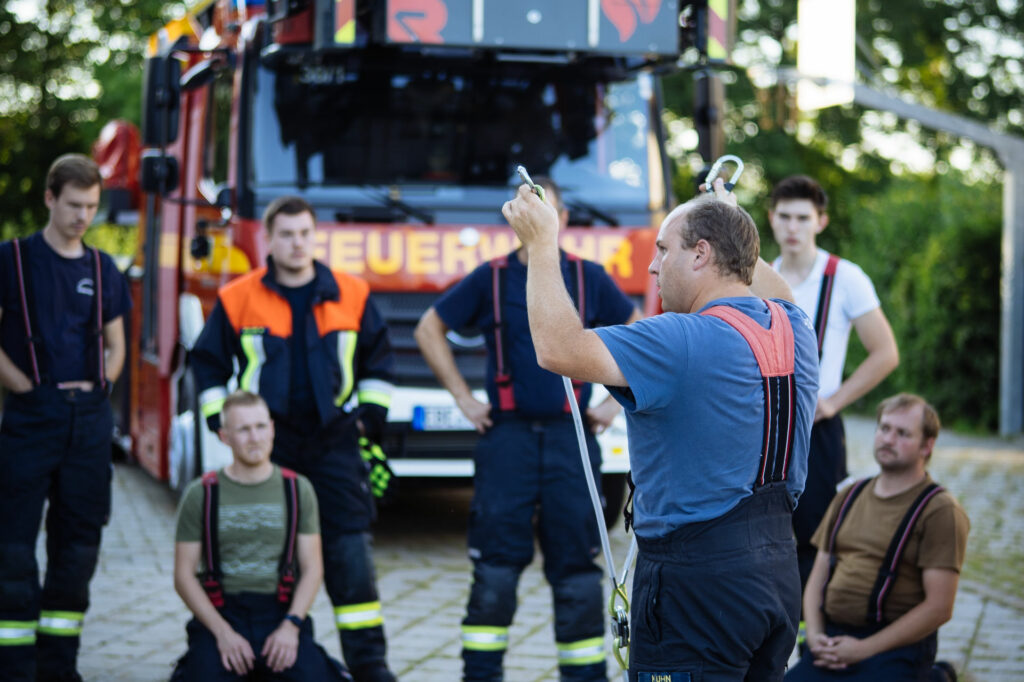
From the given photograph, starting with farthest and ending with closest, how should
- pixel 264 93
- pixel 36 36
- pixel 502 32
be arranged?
pixel 36 36 < pixel 264 93 < pixel 502 32

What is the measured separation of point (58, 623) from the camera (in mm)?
5594

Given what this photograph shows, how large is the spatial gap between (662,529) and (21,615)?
318 centimetres

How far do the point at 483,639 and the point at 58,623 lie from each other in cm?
171

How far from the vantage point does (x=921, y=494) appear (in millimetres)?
5000

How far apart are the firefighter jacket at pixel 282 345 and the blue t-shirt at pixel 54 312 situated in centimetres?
46

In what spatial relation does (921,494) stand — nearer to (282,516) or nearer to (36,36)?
(282,516)

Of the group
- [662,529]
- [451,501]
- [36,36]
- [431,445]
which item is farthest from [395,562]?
[36,36]

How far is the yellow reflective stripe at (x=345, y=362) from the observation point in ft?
18.3

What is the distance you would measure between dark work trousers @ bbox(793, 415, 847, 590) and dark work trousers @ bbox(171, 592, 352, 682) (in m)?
1.86

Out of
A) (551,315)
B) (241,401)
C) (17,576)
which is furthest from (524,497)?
(551,315)

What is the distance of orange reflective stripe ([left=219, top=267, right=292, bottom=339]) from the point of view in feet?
18.0

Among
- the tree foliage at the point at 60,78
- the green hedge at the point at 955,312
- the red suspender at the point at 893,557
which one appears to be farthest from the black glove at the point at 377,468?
the tree foliage at the point at 60,78

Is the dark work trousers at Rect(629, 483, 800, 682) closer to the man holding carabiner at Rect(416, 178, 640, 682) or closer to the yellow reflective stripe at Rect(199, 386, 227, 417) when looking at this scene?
the man holding carabiner at Rect(416, 178, 640, 682)

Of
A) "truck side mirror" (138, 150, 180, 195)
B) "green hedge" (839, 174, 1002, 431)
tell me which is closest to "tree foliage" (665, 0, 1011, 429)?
"green hedge" (839, 174, 1002, 431)
